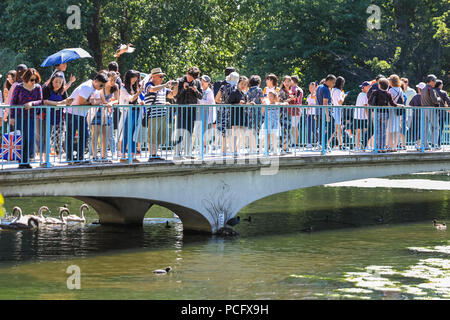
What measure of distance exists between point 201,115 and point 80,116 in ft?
9.15

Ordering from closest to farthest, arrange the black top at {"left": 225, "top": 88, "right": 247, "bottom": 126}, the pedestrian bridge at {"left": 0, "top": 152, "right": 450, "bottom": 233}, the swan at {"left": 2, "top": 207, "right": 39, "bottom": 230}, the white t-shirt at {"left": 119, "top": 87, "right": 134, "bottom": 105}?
the pedestrian bridge at {"left": 0, "top": 152, "right": 450, "bottom": 233}
the white t-shirt at {"left": 119, "top": 87, "right": 134, "bottom": 105}
the black top at {"left": 225, "top": 88, "right": 247, "bottom": 126}
the swan at {"left": 2, "top": 207, "right": 39, "bottom": 230}

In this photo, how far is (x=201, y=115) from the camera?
698 inches

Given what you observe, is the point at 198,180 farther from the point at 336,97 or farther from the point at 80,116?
the point at 336,97

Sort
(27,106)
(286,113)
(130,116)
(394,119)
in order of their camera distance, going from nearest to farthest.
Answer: (27,106)
(130,116)
(286,113)
(394,119)

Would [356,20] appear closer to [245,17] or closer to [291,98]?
[245,17]

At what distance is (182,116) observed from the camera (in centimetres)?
1742

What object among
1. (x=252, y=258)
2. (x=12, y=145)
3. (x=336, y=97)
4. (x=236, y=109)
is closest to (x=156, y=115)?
(x=236, y=109)

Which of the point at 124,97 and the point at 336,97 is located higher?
the point at 336,97

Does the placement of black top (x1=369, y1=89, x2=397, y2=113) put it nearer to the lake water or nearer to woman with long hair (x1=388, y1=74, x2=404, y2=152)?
woman with long hair (x1=388, y1=74, x2=404, y2=152)

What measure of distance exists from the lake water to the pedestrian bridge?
0.58 metres

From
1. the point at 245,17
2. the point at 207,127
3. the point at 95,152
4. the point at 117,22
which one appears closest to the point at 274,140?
the point at 207,127

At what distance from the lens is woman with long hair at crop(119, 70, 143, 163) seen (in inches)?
646

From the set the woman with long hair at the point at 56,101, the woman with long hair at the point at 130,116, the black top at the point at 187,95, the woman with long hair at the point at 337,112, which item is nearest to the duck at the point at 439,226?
the woman with long hair at the point at 337,112

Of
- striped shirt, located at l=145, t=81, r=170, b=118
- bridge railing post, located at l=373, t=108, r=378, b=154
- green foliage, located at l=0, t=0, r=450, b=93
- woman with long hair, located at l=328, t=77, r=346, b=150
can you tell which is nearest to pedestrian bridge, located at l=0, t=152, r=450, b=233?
bridge railing post, located at l=373, t=108, r=378, b=154
